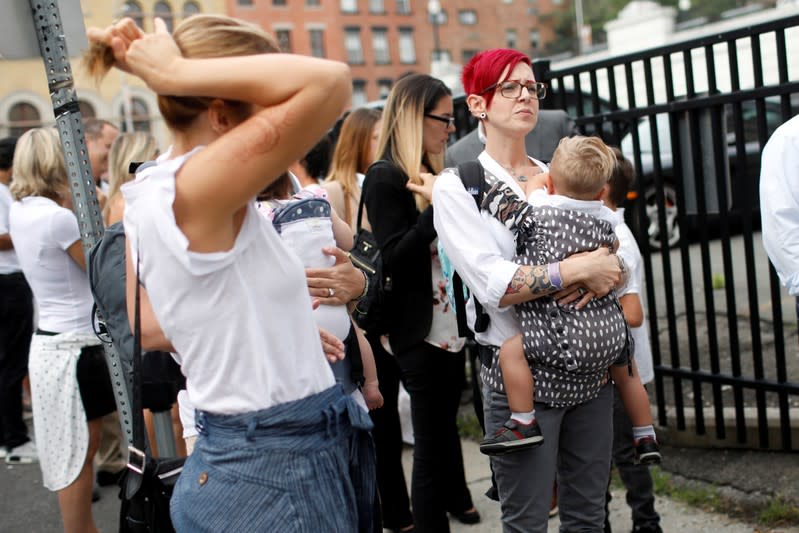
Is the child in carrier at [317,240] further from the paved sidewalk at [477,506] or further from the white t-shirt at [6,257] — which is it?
the white t-shirt at [6,257]

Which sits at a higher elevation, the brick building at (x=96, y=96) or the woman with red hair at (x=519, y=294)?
the brick building at (x=96, y=96)

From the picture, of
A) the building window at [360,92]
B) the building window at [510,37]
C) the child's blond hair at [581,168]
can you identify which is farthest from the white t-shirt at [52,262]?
the building window at [510,37]

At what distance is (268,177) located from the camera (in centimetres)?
174

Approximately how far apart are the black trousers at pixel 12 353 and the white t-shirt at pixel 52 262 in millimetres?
1980

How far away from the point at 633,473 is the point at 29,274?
3.03m

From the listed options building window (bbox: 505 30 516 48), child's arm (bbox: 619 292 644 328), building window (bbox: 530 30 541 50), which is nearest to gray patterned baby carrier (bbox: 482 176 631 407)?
child's arm (bbox: 619 292 644 328)

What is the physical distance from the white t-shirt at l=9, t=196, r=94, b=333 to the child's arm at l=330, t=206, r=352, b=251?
1.86 meters

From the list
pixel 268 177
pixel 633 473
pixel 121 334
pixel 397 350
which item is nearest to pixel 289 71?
pixel 268 177

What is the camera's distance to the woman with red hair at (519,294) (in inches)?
107

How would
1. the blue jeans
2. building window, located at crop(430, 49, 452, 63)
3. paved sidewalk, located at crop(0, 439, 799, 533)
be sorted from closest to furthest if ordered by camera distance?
the blue jeans, paved sidewalk, located at crop(0, 439, 799, 533), building window, located at crop(430, 49, 452, 63)

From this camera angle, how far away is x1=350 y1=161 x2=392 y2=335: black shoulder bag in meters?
3.41

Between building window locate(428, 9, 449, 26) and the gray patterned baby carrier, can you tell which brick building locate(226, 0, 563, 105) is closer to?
building window locate(428, 9, 449, 26)

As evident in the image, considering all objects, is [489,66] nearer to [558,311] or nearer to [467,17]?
[558,311]

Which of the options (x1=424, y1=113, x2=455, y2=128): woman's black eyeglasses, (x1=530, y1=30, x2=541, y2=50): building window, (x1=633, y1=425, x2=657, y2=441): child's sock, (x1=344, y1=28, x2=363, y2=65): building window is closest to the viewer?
(x1=633, y1=425, x2=657, y2=441): child's sock
